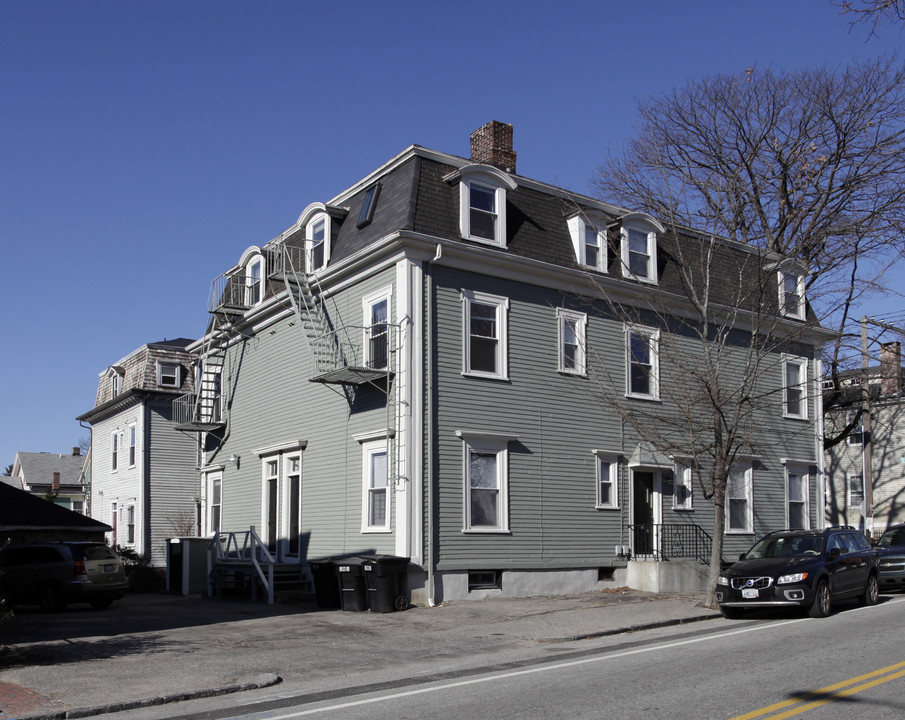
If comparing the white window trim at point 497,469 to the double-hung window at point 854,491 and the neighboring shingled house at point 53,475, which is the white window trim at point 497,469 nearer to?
the double-hung window at point 854,491

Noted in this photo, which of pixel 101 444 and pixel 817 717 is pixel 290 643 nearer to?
pixel 817 717

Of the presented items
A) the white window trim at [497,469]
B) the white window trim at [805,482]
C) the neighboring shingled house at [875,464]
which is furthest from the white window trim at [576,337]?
the neighboring shingled house at [875,464]

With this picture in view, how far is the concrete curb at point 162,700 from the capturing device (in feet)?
29.8

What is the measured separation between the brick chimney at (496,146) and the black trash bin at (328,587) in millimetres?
10903

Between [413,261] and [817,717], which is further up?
[413,261]

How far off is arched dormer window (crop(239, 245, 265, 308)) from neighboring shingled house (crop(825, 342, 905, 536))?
2077 centimetres

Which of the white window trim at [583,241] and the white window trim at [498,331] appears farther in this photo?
the white window trim at [583,241]

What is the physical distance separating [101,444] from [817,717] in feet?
134

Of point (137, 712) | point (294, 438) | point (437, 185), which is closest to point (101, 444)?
point (294, 438)

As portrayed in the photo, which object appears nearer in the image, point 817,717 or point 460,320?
point 817,717

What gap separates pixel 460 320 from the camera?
66.8ft

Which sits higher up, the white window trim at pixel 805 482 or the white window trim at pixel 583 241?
the white window trim at pixel 583 241

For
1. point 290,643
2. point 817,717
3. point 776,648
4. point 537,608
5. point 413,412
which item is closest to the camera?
point 817,717

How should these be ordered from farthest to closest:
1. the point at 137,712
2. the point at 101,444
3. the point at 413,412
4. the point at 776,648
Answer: the point at 101,444
the point at 413,412
the point at 776,648
the point at 137,712
